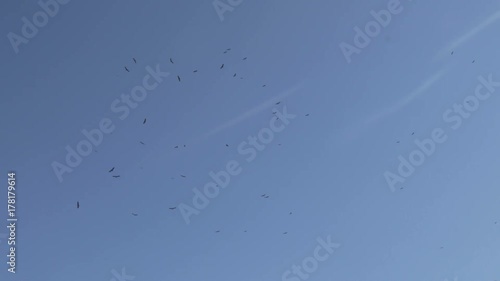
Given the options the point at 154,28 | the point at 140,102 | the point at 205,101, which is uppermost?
the point at 154,28

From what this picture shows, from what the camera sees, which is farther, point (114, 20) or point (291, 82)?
point (291, 82)

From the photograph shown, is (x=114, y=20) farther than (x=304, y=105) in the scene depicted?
No

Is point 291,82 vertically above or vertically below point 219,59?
below

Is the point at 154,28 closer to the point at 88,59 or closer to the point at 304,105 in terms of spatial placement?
the point at 88,59

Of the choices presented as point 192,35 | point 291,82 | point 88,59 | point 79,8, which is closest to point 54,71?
point 88,59

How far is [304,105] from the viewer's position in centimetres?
455

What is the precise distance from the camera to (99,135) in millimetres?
4262

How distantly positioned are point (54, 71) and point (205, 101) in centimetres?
137

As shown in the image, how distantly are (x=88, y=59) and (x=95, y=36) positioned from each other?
22 centimetres

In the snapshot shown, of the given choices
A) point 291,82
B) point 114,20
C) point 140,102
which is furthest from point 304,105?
point 114,20

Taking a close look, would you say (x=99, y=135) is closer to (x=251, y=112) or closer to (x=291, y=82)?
(x=251, y=112)

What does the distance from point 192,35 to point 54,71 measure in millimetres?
1277

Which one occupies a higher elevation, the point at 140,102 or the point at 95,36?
the point at 95,36

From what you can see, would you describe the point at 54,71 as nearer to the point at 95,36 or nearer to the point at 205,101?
the point at 95,36
